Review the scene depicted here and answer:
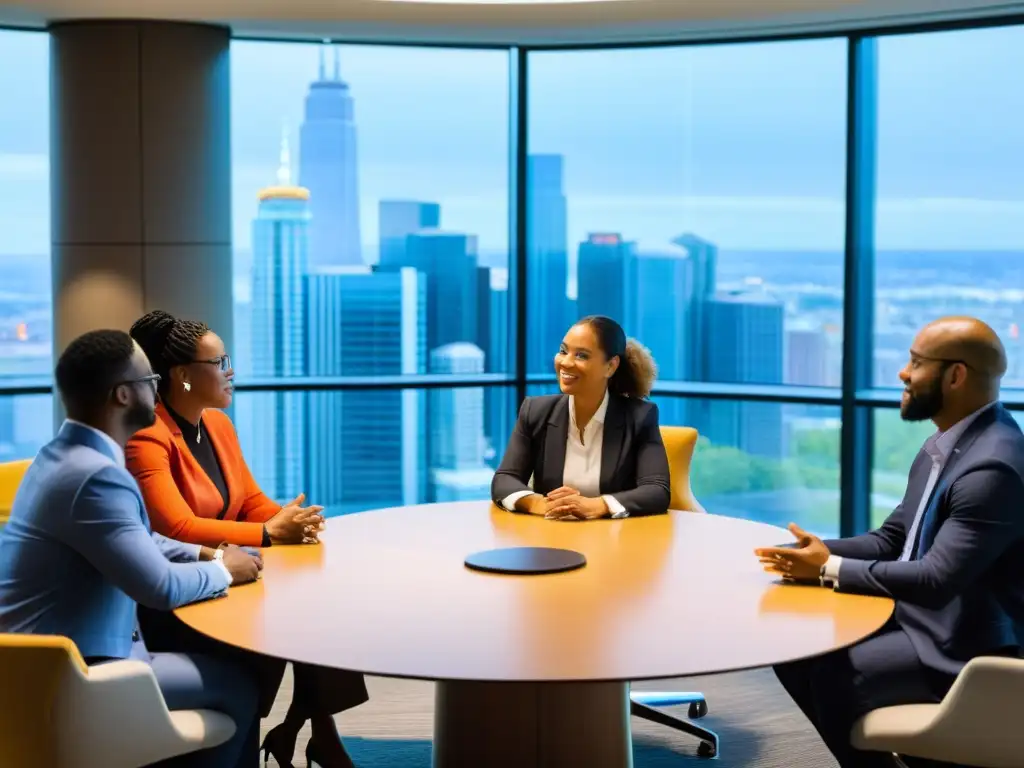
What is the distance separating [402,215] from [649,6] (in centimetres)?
202

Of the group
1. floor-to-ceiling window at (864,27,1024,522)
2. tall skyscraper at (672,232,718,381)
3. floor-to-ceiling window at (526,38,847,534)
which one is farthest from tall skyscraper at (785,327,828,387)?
tall skyscraper at (672,232,718,381)

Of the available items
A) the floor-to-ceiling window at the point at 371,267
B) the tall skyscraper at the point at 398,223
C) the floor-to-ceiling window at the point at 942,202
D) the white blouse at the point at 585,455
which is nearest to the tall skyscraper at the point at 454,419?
the floor-to-ceiling window at the point at 371,267

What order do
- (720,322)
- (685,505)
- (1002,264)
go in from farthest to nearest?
(720,322)
(1002,264)
(685,505)

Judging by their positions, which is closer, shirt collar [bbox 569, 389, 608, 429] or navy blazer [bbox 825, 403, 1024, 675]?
navy blazer [bbox 825, 403, 1024, 675]

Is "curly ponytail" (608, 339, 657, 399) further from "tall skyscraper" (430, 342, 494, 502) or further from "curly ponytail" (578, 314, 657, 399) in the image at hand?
"tall skyscraper" (430, 342, 494, 502)

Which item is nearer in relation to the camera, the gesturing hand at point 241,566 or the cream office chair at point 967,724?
the cream office chair at point 967,724

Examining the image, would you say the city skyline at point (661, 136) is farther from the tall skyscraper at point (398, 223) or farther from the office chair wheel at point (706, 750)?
the office chair wheel at point (706, 750)

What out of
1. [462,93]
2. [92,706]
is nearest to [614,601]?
[92,706]

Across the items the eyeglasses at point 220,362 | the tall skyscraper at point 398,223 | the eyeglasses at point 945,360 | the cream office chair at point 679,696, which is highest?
the tall skyscraper at point 398,223

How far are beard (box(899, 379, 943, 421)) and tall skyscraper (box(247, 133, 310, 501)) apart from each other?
4.53 meters

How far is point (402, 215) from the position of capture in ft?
24.4

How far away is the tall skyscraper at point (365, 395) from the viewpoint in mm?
7418

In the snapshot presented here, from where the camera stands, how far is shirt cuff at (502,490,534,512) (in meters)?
4.45

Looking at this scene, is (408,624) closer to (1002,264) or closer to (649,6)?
(649,6)
